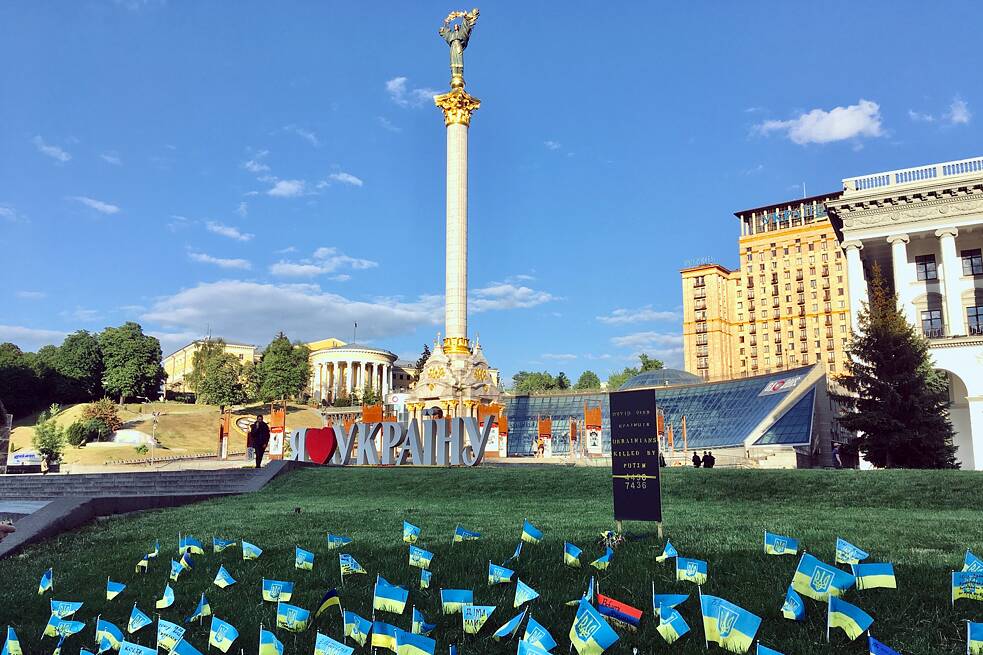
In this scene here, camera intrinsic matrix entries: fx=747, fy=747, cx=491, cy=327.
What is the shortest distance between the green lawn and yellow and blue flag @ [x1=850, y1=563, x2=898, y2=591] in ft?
0.91

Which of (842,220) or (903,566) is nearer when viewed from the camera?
(903,566)

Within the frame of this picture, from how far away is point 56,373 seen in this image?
351 ft

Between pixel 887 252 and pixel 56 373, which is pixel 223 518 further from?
pixel 56 373

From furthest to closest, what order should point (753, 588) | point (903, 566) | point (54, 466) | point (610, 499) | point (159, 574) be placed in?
point (54, 466)
point (610, 499)
point (159, 574)
point (903, 566)
point (753, 588)

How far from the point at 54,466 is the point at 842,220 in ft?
171

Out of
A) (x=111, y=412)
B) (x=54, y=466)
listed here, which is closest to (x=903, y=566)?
(x=54, y=466)

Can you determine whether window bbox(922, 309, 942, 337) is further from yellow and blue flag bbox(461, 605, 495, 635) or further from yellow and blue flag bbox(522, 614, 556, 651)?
yellow and blue flag bbox(522, 614, 556, 651)

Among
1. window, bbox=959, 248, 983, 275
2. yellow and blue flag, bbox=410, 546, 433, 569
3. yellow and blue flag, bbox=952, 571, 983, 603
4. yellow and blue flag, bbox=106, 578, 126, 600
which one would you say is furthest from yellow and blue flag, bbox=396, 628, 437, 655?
window, bbox=959, 248, 983, 275

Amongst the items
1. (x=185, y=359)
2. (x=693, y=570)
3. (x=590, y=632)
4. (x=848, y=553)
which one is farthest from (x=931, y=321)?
(x=185, y=359)

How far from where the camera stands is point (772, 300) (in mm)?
133125

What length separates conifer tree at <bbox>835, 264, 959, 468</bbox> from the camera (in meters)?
30.7

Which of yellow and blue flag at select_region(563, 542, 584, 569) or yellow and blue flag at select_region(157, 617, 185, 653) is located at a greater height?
yellow and blue flag at select_region(563, 542, 584, 569)

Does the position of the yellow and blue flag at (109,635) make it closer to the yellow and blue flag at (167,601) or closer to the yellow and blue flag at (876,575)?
the yellow and blue flag at (167,601)

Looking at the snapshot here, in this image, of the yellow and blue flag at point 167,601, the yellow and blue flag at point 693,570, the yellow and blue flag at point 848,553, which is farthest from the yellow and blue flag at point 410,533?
the yellow and blue flag at point 848,553
